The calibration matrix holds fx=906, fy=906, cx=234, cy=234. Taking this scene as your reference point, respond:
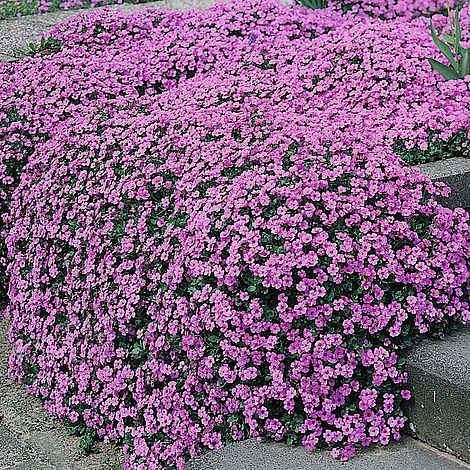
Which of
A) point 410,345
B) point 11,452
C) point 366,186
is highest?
point 366,186

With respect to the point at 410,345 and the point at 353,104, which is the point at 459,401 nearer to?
the point at 410,345

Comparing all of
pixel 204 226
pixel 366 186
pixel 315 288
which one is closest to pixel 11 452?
pixel 204 226

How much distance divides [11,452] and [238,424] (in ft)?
3.95

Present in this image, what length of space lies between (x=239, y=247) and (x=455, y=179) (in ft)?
3.42

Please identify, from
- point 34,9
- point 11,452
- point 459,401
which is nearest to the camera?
point 459,401

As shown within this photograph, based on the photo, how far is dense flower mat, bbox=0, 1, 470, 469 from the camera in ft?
10.2

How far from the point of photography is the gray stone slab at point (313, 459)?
2.96 meters

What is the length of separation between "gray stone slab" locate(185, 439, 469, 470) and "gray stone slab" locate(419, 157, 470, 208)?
1.06 metres

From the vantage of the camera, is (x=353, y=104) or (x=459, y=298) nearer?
(x=459, y=298)

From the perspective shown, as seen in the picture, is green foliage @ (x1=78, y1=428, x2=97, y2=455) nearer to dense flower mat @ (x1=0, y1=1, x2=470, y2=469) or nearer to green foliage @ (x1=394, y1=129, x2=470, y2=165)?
dense flower mat @ (x1=0, y1=1, x2=470, y2=469)

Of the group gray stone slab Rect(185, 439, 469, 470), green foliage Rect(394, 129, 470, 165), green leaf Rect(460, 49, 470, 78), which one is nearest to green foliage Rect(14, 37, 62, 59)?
green leaf Rect(460, 49, 470, 78)

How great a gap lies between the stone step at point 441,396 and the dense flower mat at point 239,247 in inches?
2.4

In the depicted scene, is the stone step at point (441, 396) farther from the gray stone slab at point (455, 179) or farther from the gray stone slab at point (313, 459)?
the gray stone slab at point (455, 179)

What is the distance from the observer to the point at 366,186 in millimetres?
3334
